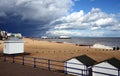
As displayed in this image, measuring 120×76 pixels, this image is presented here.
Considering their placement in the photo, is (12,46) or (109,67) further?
(12,46)

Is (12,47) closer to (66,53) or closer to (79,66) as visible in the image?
(66,53)

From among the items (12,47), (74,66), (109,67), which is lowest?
(74,66)

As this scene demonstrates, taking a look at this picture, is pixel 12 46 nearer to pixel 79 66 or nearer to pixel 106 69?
pixel 79 66

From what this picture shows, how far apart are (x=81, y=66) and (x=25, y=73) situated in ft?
14.2

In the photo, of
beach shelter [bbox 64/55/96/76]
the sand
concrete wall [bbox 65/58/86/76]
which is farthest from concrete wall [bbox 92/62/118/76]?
the sand

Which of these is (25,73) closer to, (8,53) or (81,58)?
(81,58)

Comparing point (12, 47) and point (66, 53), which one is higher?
point (12, 47)

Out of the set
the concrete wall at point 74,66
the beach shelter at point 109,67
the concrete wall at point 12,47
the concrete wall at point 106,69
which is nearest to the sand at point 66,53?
the concrete wall at point 12,47

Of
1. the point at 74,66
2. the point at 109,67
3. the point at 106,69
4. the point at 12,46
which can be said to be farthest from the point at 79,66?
the point at 12,46

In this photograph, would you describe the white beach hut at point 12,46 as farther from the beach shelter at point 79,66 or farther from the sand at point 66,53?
the beach shelter at point 79,66

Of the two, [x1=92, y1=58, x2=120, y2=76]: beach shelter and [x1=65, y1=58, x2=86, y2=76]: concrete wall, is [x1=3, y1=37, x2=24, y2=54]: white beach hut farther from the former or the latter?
[x1=92, y1=58, x2=120, y2=76]: beach shelter

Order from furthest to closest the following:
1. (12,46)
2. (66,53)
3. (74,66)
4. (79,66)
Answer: (66,53) → (12,46) → (74,66) → (79,66)

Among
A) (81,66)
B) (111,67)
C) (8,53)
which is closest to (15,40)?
(8,53)

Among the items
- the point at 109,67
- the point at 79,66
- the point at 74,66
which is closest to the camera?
the point at 109,67
